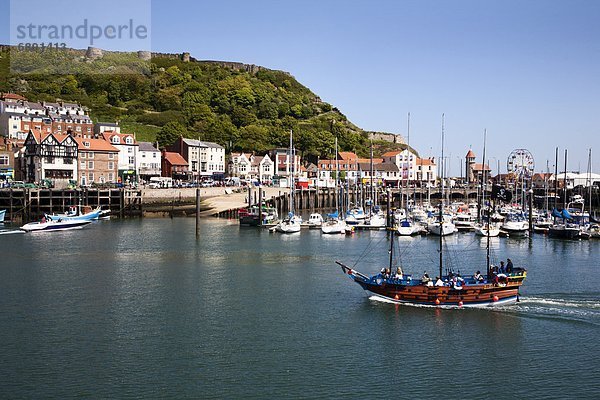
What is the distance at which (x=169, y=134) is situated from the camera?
447ft

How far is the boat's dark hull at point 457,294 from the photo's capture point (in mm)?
34469

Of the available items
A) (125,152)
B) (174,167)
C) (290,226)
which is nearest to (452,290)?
(290,226)

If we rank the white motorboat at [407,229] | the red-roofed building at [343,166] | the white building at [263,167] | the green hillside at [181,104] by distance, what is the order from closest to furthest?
the white motorboat at [407,229]
the white building at [263,167]
the red-roofed building at [343,166]
the green hillside at [181,104]

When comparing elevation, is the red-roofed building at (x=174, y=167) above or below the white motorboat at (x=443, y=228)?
above

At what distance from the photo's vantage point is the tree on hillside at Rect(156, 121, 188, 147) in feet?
445

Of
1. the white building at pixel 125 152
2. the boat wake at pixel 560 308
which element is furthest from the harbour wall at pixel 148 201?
the boat wake at pixel 560 308

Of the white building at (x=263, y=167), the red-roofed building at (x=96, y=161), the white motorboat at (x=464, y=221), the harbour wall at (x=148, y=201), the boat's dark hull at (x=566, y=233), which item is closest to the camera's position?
the boat's dark hull at (x=566, y=233)

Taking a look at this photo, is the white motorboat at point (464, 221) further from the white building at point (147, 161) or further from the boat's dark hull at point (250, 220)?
the white building at point (147, 161)

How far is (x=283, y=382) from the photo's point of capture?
24.7 metres

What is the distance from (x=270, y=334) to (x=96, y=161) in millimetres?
78692

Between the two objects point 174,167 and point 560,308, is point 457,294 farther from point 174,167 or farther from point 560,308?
point 174,167

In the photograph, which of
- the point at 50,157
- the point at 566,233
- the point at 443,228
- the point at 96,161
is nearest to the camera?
the point at 566,233

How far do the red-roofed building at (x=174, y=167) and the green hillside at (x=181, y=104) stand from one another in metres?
13.8

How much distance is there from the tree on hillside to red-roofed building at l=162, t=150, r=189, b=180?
39.8 ft
